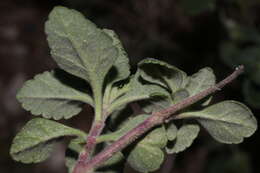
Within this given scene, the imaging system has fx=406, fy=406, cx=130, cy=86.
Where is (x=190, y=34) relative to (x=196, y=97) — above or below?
below

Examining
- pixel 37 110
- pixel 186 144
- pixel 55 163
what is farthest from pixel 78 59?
pixel 55 163

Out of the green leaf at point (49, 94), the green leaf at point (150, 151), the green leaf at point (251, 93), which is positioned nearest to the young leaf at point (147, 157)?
the green leaf at point (150, 151)

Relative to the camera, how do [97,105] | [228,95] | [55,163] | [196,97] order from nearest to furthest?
[196,97] < [97,105] < [228,95] < [55,163]

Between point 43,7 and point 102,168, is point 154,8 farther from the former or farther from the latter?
point 102,168

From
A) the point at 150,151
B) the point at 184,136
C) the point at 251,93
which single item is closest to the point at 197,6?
the point at 251,93

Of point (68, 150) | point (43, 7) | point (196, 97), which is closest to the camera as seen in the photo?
point (196, 97)

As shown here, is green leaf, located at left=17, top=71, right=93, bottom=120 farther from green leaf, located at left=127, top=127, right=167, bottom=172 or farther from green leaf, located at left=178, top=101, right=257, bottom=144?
green leaf, located at left=178, top=101, right=257, bottom=144
